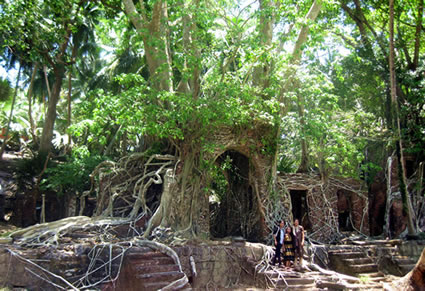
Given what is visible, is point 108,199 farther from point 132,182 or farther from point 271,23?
point 271,23

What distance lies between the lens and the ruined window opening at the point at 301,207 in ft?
41.7

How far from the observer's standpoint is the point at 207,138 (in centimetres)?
1000

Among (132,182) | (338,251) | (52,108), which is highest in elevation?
(52,108)

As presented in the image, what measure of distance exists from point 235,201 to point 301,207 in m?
2.36

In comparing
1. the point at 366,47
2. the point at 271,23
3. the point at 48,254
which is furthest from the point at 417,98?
the point at 48,254

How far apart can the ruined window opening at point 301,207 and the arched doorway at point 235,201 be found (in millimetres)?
1989

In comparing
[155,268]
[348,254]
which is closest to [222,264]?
[155,268]

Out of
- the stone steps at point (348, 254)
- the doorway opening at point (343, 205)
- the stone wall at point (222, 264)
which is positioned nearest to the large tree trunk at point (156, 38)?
the stone wall at point (222, 264)

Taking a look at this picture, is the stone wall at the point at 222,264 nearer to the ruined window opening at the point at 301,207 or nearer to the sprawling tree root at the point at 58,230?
the sprawling tree root at the point at 58,230

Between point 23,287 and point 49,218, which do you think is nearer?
point 23,287

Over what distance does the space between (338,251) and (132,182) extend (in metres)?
5.38

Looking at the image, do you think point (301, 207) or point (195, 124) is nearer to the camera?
point (195, 124)

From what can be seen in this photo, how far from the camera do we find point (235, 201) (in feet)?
40.2

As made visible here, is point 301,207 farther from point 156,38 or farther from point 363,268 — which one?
point 156,38
